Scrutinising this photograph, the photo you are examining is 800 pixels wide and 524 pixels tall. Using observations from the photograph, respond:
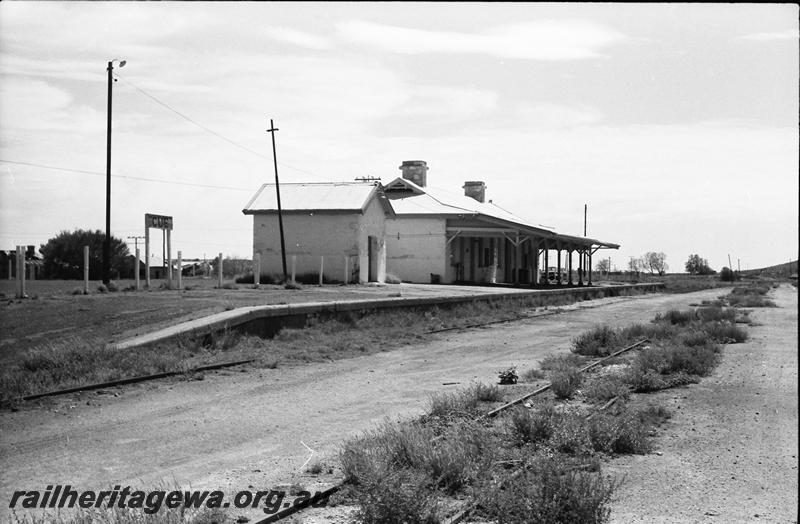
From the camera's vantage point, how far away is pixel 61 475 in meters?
6.43

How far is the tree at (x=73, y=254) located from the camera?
61031 mm

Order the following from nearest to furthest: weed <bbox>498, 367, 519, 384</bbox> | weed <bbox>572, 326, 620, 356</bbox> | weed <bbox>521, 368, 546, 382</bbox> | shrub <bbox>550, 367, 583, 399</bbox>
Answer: shrub <bbox>550, 367, 583, 399</bbox> < weed <bbox>498, 367, 519, 384</bbox> < weed <bbox>521, 368, 546, 382</bbox> < weed <bbox>572, 326, 620, 356</bbox>

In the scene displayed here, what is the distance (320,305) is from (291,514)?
42.3 feet

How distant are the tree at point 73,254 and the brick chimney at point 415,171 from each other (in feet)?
76.6

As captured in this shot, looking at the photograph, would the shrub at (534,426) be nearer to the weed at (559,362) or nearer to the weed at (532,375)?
the weed at (532,375)

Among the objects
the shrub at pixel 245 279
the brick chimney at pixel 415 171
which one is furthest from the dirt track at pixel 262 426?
the brick chimney at pixel 415 171

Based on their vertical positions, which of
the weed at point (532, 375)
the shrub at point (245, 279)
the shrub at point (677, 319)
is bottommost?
the weed at point (532, 375)

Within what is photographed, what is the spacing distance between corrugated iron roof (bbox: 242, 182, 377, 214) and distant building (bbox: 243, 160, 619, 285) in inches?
1.8

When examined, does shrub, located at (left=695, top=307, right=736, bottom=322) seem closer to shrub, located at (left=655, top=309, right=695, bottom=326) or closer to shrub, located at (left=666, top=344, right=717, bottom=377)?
shrub, located at (left=655, top=309, right=695, bottom=326)

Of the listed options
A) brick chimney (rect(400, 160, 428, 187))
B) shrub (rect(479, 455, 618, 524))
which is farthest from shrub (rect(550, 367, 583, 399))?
brick chimney (rect(400, 160, 428, 187))

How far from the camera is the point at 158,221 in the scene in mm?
23781

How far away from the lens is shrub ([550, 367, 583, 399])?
10.4 m

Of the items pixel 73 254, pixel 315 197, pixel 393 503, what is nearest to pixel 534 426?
pixel 393 503

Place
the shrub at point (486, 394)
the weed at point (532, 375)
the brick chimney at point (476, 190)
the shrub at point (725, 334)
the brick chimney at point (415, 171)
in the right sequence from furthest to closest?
1. the brick chimney at point (476, 190)
2. the brick chimney at point (415, 171)
3. the shrub at point (725, 334)
4. the weed at point (532, 375)
5. the shrub at point (486, 394)
